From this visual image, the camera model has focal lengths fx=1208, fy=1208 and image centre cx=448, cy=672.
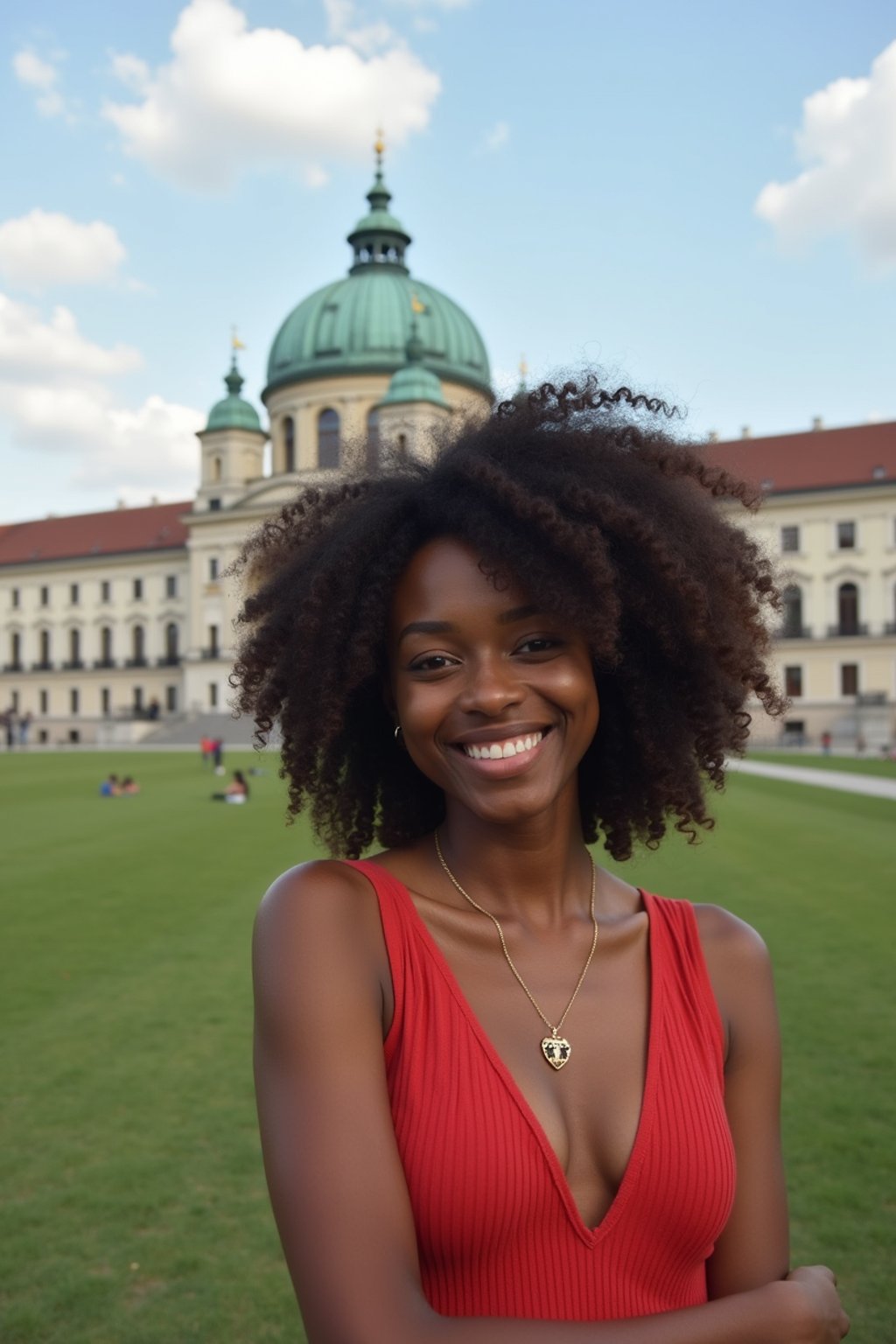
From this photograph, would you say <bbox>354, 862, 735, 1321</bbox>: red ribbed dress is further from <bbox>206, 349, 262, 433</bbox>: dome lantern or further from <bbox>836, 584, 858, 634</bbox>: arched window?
<bbox>206, 349, 262, 433</bbox>: dome lantern

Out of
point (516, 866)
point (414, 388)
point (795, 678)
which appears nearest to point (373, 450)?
point (516, 866)

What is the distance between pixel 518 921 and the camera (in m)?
2.36

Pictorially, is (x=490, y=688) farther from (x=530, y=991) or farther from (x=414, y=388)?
(x=414, y=388)

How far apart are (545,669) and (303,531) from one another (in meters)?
0.75

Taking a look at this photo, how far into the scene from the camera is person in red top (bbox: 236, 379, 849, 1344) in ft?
6.27

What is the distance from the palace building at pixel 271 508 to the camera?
65.9 metres

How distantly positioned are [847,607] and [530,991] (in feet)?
225

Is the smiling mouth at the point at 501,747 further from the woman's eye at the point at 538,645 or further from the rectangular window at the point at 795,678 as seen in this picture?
the rectangular window at the point at 795,678

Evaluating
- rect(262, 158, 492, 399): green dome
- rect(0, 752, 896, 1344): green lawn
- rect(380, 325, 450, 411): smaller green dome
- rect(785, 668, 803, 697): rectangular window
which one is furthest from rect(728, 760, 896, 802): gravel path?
rect(262, 158, 492, 399): green dome

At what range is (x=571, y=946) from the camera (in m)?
2.36

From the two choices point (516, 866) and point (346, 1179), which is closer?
point (346, 1179)

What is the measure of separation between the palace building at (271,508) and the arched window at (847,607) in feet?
0.22

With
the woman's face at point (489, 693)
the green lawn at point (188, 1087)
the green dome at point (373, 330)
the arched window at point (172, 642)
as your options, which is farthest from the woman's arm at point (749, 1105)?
the arched window at point (172, 642)

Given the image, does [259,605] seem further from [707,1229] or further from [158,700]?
[158,700]
